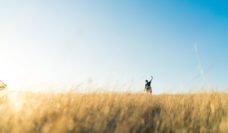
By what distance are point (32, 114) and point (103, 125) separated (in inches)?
27.7

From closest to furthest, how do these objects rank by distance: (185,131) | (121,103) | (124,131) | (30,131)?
(30,131) → (124,131) → (185,131) → (121,103)

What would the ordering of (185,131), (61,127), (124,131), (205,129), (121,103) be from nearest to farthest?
(61,127) → (124,131) → (185,131) → (205,129) → (121,103)

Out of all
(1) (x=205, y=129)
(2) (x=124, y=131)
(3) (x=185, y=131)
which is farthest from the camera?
(1) (x=205, y=129)

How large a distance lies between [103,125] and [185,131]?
2.93ft

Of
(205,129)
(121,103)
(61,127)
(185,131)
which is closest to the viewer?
(61,127)

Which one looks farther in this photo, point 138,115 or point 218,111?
point 218,111

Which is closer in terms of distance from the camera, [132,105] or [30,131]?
[30,131]

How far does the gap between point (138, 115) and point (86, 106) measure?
24.4 inches

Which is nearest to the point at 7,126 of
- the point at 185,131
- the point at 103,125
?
the point at 103,125

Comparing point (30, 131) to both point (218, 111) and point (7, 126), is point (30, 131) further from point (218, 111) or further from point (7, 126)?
point (218, 111)

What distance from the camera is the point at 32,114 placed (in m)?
3.23

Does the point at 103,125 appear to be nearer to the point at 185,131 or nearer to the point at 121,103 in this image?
the point at 185,131

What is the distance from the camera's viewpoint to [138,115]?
380cm

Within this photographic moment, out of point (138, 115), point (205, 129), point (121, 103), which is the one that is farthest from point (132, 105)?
point (205, 129)
